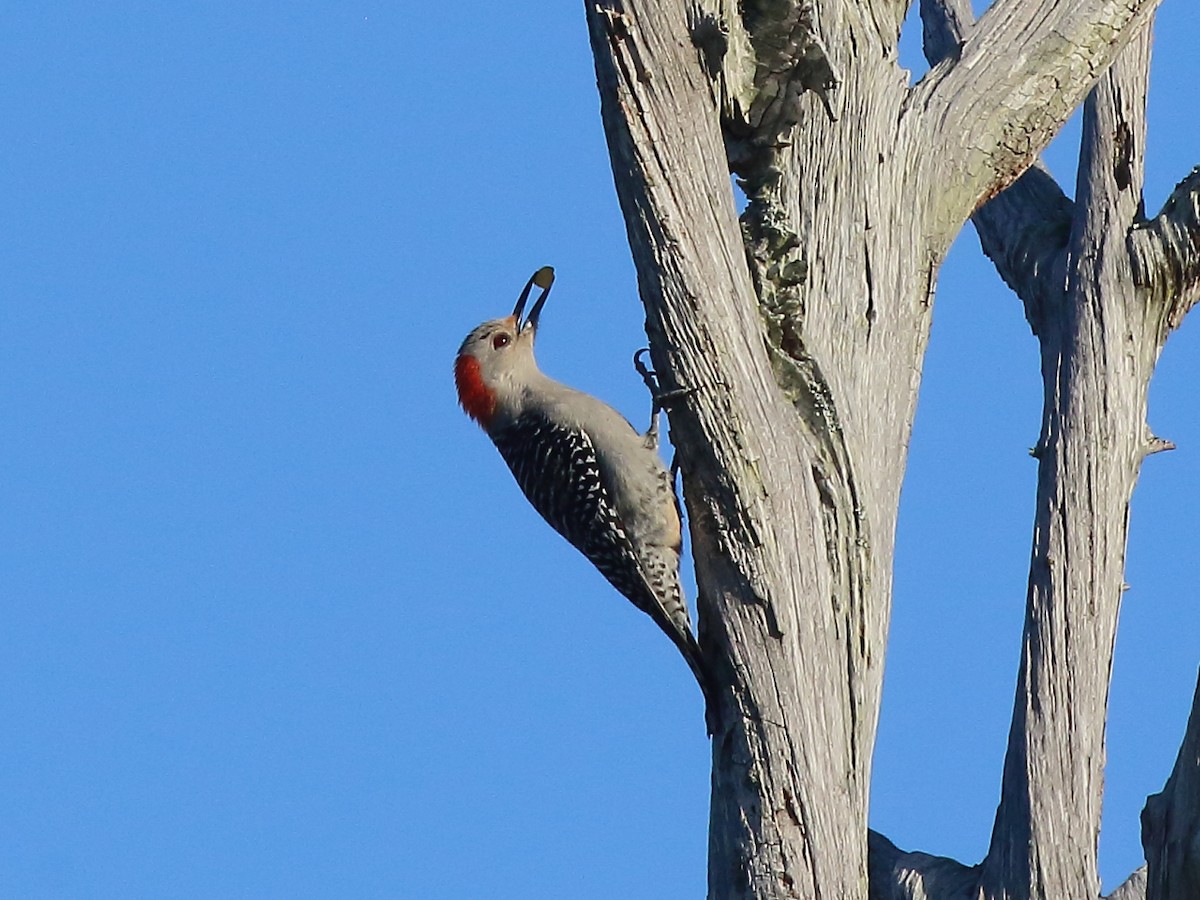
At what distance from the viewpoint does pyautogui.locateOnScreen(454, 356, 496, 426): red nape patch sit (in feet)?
24.8

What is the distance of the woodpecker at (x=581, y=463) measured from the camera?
6.53m

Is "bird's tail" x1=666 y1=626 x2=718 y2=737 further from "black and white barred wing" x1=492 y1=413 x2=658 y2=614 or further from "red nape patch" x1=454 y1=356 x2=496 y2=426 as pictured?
"red nape patch" x1=454 y1=356 x2=496 y2=426

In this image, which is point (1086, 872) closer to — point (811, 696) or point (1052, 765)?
point (1052, 765)

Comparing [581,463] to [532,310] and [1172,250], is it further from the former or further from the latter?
[1172,250]

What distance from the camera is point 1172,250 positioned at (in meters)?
6.45

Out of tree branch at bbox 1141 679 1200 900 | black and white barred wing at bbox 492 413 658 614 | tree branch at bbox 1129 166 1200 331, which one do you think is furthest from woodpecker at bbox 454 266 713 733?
tree branch at bbox 1141 679 1200 900

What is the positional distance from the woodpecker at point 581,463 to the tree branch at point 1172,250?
6.65 ft

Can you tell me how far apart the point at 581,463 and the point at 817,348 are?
6.42 ft

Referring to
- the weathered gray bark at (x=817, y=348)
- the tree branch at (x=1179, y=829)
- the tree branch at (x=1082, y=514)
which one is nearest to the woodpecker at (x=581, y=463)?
the weathered gray bark at (x=817, y=348)

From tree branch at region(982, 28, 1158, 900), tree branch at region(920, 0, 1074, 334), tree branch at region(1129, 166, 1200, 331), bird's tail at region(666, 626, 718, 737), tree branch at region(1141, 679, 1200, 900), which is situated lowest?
tree branch at region(1141, 679, 1200, 900)

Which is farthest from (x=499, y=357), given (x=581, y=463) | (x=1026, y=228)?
(x=1026, y=228)

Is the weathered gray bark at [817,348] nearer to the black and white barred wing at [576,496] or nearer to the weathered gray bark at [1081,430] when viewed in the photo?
the weathered gray bark at [1081,430]

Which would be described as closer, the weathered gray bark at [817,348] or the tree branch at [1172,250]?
the weathered gray bark at [817,348]

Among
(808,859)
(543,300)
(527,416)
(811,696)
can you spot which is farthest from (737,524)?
(543,300)
